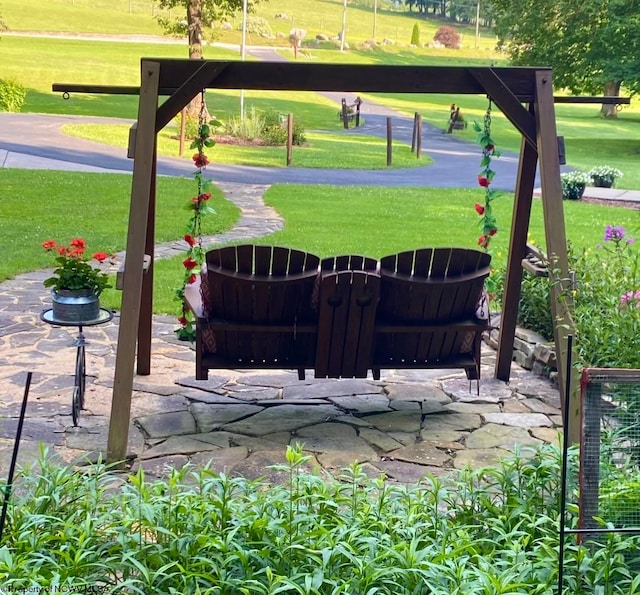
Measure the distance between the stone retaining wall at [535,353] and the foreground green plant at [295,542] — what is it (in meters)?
2.69

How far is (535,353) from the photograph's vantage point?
6.63 meters

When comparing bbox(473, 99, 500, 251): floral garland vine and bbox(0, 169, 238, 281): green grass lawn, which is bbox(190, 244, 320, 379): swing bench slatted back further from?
bbox(0, 169, 238, 281): green grass lawn

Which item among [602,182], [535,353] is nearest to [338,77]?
[535,353]

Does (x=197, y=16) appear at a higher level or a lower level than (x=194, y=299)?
higher

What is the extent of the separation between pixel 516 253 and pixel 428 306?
50.9 inches

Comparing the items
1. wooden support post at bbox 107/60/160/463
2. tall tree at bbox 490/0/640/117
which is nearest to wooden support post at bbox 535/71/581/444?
wooden support post at bbox 107/60/160/463

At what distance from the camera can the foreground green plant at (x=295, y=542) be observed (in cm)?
300

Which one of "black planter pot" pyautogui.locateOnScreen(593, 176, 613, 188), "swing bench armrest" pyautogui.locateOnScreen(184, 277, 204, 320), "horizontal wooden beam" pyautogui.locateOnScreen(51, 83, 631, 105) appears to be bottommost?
"swing bench armrest" pyautogui.locateOnScreen(184, 277, 204, 320)

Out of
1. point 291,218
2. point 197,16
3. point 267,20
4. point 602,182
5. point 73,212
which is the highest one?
point 267,20

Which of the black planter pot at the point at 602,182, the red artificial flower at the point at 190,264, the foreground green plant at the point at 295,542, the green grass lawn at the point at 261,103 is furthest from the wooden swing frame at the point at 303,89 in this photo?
the green grass lawn at the point at 261,103

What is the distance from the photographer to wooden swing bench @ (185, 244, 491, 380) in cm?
512

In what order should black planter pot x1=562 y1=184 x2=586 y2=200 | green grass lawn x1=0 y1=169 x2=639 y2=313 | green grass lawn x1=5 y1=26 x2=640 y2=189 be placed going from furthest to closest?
green grass lawn x1=5 y1=26 x2=640 y2=189
black planter pot x1=562 y1=184 x2=586 y2=200
green grass lawn x1=0 y1=169 x2=639 y2=313

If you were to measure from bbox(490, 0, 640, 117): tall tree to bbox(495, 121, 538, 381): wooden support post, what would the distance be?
3172 cm

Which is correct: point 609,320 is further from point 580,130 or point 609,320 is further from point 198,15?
point 580,130
